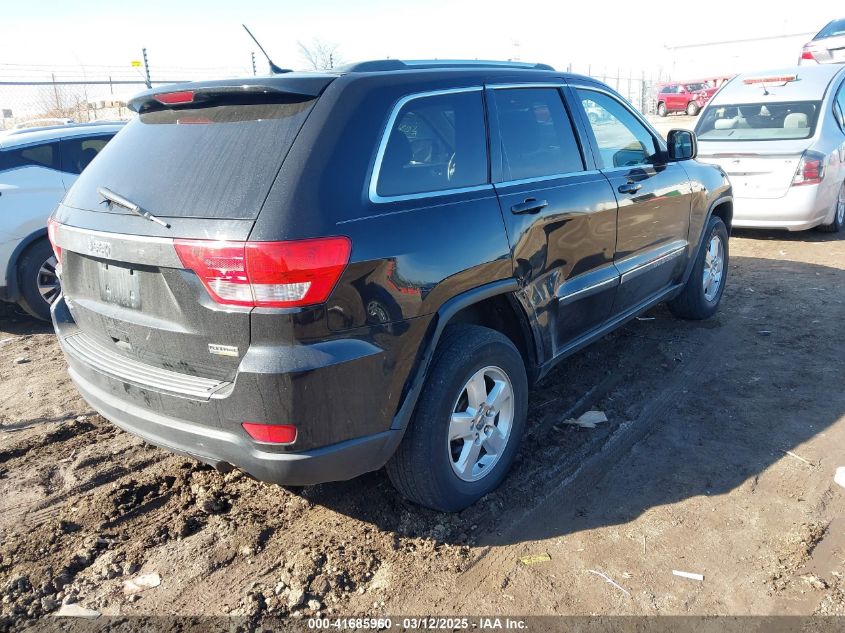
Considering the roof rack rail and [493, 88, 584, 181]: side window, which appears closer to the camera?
the roof rack rail

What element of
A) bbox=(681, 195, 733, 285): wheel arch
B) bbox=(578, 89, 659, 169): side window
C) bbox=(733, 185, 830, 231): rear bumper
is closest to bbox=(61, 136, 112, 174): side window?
bbox=(578, 89, 659, 169): side window

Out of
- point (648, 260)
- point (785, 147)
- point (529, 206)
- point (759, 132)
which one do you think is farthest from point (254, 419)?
point (759, 132)

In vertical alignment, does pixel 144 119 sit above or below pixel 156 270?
above

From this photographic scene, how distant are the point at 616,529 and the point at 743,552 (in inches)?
20.7

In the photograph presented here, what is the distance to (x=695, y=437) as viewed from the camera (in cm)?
385

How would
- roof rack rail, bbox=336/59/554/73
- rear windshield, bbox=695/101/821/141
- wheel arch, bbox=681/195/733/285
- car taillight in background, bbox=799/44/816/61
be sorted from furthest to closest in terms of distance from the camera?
car taillight in background, bbox=799/44/816/61 < rear windshield, bbox=695/101/821/141 < wheel arch, bbox=681/195/733/285 < roof rack rail, bbox=336/59/554/73

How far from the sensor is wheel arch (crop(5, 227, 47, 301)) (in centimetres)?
576

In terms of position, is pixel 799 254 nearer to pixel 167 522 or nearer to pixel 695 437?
pixel 695 437

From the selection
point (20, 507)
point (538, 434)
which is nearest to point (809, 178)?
point (538, 434)

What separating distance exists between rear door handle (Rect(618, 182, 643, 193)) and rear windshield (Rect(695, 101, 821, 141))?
203 inches

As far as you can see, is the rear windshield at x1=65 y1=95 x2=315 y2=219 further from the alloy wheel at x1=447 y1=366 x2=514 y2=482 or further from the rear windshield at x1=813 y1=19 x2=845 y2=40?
the rear windshield at x1=813 y1=19 x2=845 y2=40

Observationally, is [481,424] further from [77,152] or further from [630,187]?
[77,152]

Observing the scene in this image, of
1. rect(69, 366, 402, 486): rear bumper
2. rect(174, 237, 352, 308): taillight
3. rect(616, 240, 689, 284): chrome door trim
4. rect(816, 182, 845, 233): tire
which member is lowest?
rect(816, 182, 845, 233): tire

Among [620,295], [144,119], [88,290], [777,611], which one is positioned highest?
[144,119]
